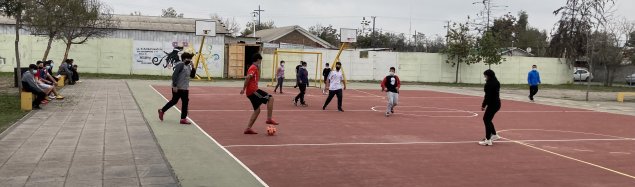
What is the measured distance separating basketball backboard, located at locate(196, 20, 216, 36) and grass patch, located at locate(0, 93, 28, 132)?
15.8 m

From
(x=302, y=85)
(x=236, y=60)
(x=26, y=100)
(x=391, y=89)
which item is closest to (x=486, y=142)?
(x=391, y=89)

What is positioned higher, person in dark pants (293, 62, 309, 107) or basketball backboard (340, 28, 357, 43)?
basketball backboard (340, 28, 357, 43)

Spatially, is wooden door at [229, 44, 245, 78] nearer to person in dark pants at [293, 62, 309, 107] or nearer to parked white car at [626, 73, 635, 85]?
person in dark pants at [293, 62, 309, 107]

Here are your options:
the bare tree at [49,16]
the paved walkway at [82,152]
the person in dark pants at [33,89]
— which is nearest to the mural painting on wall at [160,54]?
the bare tree at [49,16]

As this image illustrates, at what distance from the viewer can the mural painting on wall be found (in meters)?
36.8

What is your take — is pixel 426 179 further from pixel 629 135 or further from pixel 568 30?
pixel 568 30

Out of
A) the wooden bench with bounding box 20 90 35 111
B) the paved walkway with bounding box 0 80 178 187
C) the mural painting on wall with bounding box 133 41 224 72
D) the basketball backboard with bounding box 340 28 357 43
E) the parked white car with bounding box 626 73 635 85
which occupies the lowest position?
the paved walkway with bounding box 0 80 178 187

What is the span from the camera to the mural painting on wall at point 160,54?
121 feet

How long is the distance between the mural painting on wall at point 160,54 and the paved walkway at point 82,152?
78.1 ft

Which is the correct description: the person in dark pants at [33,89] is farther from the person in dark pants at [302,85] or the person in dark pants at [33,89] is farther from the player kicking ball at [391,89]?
the player kicking ball at [391,89]

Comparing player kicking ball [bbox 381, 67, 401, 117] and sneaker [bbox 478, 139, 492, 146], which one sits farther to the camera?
player kicking ball [bbox 381, 67, 401, 117]

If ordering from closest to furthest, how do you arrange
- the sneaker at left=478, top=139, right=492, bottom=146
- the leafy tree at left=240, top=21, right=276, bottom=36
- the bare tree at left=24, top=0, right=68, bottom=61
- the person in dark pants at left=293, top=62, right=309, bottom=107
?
the sneaker at left=478, top=139, right=492, bottom=146 → the person in dark pants at left=293, top=62, right=309, bottom=107 → the bare tree at left=24, top=0, right=68, bottom=61 → the leafy tree at left=240, top=21, right=276, bottom=36

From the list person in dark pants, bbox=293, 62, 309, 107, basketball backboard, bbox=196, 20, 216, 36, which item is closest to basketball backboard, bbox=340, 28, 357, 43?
basketball backboard, bbox=196, 20, 216, 36

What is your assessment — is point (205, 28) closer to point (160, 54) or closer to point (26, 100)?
point (160, 54)
